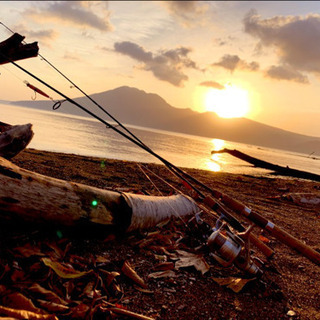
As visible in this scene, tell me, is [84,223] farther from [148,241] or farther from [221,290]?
[221,290]

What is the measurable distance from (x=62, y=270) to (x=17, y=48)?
17.6ft

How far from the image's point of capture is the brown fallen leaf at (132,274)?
3.68m

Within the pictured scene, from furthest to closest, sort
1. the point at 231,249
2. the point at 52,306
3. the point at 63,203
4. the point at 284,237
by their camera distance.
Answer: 1. the point at 284,237
2. the point at 63,203
3. the point at 231,249
4. the point at 52,306

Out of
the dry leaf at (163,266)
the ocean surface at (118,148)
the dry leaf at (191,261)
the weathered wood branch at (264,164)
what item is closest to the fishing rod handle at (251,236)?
the dry leaf at (191,261)

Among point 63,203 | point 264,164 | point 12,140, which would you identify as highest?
point 12,140

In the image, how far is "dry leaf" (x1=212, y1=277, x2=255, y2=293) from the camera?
395cm

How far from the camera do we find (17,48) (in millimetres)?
5934

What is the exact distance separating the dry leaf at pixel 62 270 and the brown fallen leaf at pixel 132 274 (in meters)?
0.62

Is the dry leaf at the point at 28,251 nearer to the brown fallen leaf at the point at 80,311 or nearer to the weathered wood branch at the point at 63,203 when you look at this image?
the weathered wood branch at the point at 63,203

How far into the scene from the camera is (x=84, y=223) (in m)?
4.10

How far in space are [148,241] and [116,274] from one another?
1.34 m

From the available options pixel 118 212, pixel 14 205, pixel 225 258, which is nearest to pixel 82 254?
pixel 118 212

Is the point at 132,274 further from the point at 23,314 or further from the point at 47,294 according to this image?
the point at 23,314

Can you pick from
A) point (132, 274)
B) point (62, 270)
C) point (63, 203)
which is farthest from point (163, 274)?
point (63, 203)
